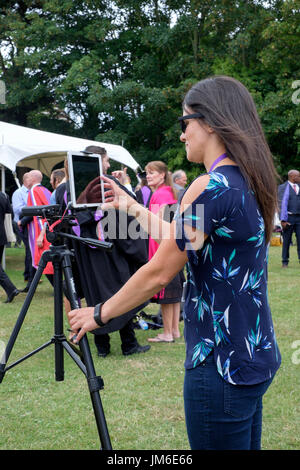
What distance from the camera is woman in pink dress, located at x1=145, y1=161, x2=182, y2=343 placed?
215 inches

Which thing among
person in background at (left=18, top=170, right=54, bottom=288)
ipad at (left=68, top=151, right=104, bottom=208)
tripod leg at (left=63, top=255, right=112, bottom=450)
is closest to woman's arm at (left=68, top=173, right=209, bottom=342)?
tripod leg at (left=63, top=255, right=112, bottom=450)

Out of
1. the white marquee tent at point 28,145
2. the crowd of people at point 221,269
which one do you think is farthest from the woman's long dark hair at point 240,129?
the white marquee tent at point 28,145

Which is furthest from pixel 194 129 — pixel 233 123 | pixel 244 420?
pixel 244 420

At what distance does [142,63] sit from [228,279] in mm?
24686

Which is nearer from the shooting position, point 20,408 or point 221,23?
point 20,408

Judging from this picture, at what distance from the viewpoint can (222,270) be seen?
5.20 feet

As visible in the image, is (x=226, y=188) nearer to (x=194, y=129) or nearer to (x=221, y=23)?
(x=194, y=129)

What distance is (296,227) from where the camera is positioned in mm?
11594

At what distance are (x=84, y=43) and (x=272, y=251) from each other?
1658 cm

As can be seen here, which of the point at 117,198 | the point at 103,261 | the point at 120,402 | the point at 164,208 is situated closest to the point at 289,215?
the point at 164,208

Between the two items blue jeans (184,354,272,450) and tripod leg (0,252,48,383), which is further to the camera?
tripod leg (0,252,48,383)

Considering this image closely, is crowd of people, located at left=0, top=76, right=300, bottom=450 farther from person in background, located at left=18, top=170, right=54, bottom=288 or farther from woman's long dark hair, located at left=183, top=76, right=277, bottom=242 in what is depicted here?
person in background, located at left=18, top=170, right=54, bottom=288

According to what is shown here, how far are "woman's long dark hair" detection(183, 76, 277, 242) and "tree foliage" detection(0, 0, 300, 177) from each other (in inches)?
781

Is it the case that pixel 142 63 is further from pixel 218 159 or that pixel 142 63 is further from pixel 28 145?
pixel 218 159
